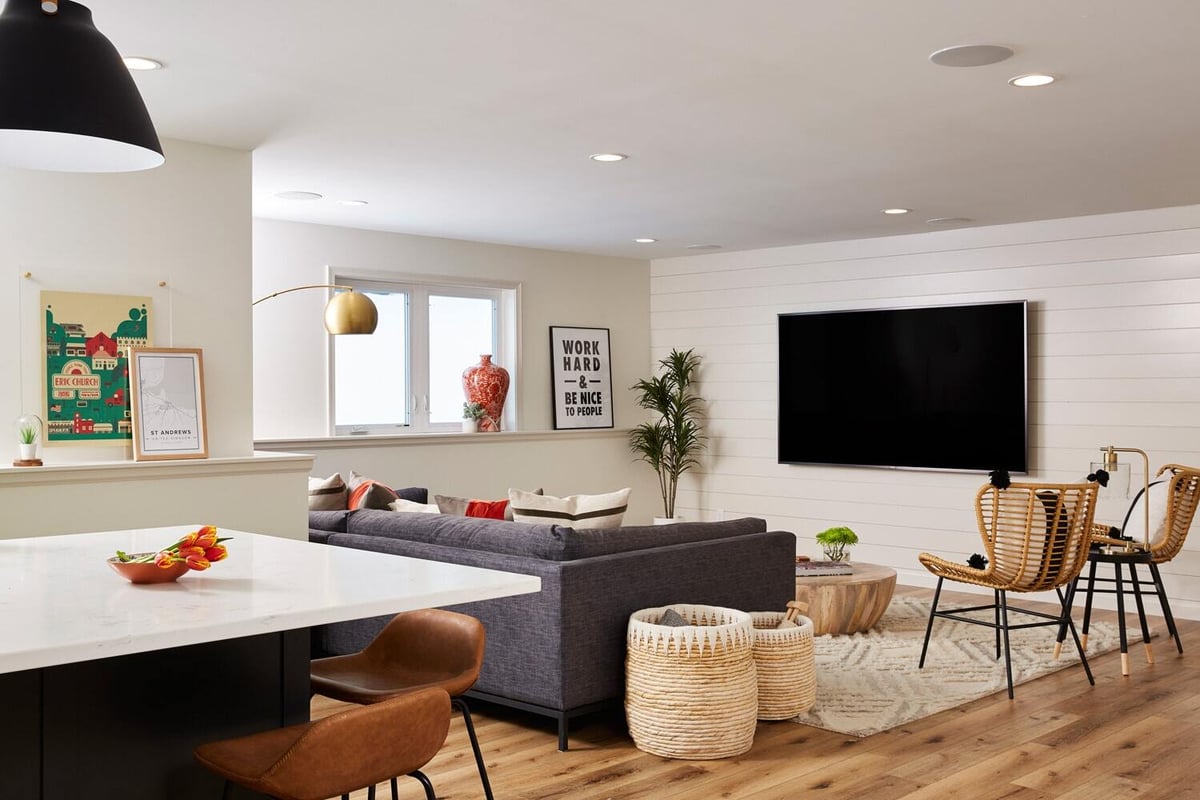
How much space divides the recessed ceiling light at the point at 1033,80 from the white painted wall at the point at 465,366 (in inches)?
181

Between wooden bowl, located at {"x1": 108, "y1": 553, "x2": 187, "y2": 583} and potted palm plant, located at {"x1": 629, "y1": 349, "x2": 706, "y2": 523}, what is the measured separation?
6830mm

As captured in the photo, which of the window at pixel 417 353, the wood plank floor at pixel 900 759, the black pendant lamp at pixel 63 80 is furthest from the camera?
the window at pixel 417 353

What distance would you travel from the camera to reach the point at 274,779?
192 centimetres

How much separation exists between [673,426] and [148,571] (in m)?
6.96

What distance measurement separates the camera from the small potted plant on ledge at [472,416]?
7973 mm

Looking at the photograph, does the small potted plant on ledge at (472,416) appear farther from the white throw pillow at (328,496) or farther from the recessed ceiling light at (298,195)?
the white throw pillow at (328,496)

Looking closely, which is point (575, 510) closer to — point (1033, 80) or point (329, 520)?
point (329, 520)

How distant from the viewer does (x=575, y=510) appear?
4500 mm

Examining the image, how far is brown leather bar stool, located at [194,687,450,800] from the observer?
192 centimetres

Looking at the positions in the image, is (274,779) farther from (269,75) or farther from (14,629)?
(269,75)

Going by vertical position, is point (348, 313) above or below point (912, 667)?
above

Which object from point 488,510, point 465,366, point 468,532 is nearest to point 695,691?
point 468,532

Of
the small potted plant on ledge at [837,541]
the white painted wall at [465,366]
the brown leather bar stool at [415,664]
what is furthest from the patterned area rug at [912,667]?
the white painted wall at [465,366]

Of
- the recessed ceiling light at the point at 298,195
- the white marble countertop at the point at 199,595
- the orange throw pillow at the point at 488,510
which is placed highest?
the recessed ceiling light at the point at 298,195
